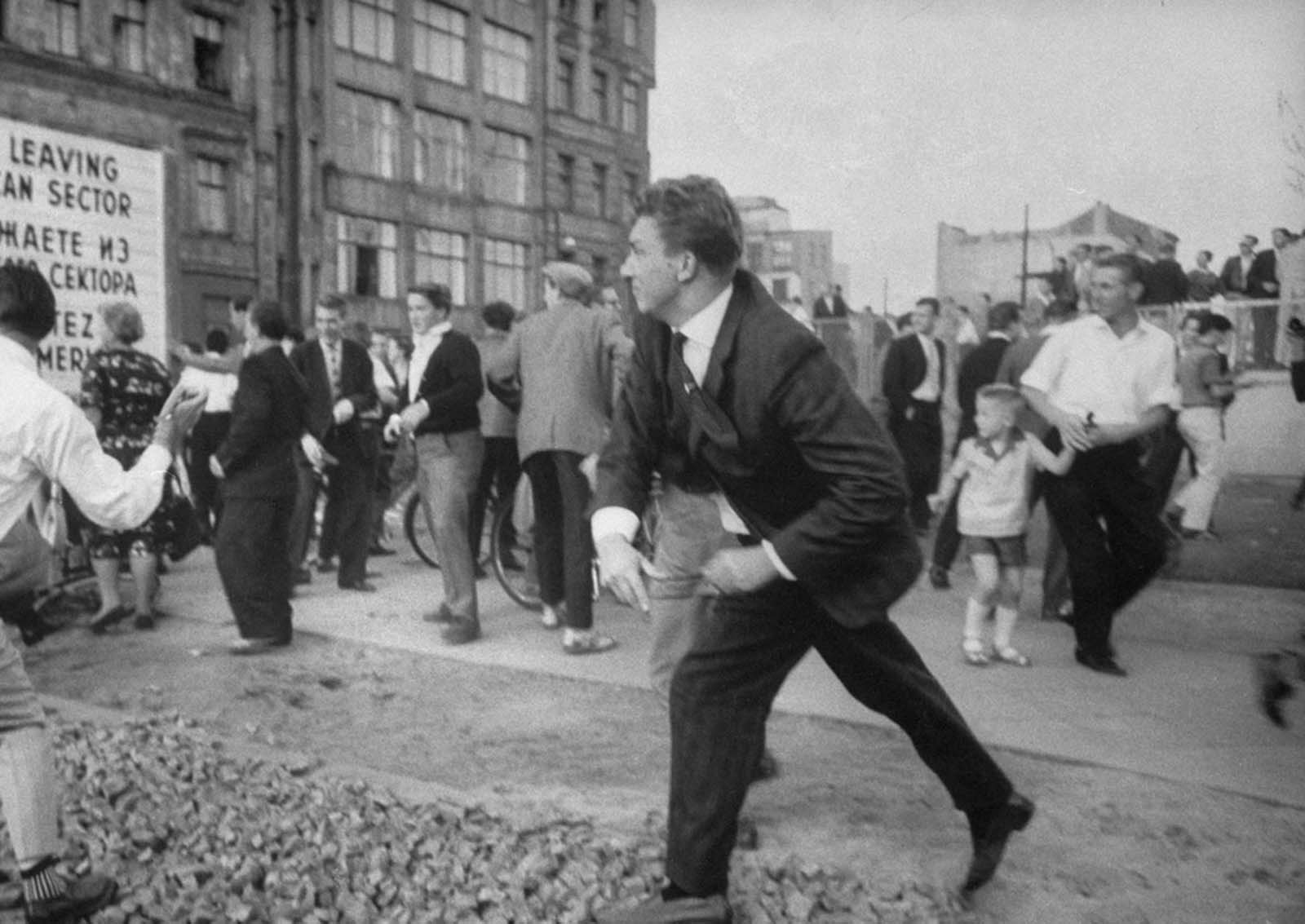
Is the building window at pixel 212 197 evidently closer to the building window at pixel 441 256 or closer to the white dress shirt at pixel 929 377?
the building window at pixel 441 256

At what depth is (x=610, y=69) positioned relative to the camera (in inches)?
383

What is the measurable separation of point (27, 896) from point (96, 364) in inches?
166

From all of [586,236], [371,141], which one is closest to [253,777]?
[586,236]

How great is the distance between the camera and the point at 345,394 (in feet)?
28.0

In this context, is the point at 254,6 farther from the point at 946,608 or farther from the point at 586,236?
the point at 946,608

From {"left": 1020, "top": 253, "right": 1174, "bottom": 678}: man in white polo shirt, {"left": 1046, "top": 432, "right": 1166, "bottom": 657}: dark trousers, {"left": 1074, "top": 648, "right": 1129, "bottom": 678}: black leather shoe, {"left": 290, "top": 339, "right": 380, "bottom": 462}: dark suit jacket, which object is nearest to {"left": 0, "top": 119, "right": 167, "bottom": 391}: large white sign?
{"left": 290, "top": 339, "right": 380, "bottom": 462}: dark suit jacket

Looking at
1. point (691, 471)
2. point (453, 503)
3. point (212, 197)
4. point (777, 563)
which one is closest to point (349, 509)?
point (453, 503)

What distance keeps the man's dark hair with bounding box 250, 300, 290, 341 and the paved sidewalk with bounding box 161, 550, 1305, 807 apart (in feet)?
5.54

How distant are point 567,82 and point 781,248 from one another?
784 cm

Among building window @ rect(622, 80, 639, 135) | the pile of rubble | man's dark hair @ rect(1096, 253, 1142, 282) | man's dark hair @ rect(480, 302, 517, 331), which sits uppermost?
building window @ rect(622, 80, 639, 135)

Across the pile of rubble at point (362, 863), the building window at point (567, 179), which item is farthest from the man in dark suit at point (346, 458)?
the building window at point (567, 179)

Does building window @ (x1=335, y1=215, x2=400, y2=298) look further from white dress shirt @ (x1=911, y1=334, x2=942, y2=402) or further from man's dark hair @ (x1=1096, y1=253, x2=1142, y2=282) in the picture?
man's dark hair @ (x1=1096, y1=253, x2=1142, y2=282)

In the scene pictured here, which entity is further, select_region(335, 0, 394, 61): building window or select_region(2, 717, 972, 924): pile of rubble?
select_region(335, 0, 394, 61): building window

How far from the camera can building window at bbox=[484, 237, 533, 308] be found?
32812 mm
